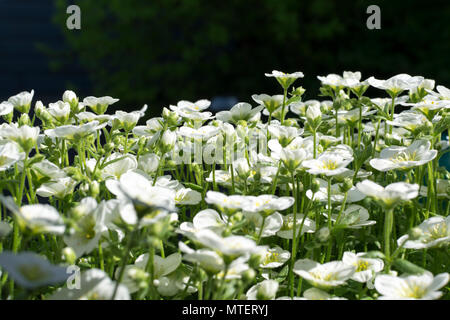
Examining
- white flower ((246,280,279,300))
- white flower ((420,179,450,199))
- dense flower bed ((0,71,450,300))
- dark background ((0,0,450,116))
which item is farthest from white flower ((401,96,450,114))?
dark background ((0,0,450,116))

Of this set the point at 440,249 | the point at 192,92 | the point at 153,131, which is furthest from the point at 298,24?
the point at 440,249

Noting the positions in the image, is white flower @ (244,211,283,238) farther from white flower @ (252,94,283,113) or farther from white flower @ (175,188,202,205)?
white flower @ (252,94,283,113)

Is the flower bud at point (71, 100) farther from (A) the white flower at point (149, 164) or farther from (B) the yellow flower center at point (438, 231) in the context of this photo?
(B) the yellow flower center at point (438, 231)

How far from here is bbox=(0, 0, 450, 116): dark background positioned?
4004mm

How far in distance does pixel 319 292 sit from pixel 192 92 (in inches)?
154

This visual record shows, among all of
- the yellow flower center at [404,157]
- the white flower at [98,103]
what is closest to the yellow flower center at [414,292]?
the yellow flower center at [404,157]

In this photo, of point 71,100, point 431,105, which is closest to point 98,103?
point 71,100

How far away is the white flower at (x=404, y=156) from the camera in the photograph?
0.71 m

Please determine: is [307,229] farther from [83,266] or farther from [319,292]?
[83,266]

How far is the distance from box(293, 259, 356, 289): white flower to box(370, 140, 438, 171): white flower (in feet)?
0.52

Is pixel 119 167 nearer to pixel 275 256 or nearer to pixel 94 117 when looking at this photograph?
pixel 94 117

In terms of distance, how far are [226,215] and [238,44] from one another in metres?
4.11

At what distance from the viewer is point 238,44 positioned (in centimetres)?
466

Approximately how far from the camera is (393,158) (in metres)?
0.77
